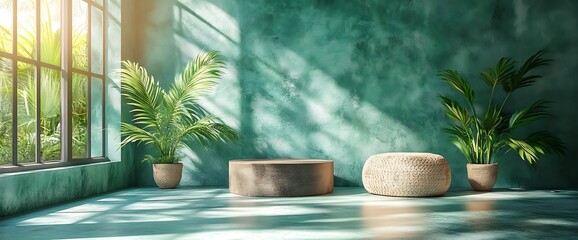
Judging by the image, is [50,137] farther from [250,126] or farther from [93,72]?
[250,126]

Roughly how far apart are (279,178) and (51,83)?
2389 millimetres

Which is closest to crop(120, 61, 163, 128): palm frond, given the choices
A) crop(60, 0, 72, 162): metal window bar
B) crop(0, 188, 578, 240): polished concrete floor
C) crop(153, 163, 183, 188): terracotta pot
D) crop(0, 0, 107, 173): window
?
crop(0, 0, 107, 173): window

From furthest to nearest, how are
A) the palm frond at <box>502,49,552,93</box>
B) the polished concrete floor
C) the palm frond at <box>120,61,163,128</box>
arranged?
the palm frond at <box>120,61,163,128</box> → the palm frond at <box>502,49,552,93</box> → the polished concrete floor

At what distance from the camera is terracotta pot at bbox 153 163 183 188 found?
6.45 metres

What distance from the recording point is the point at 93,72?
21.0 ft

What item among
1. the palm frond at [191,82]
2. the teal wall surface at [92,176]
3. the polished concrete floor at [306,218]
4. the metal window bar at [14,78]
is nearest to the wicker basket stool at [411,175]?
the polished concrete floor at [306,218]

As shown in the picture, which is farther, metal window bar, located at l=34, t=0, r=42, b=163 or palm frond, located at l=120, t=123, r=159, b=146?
palm frond, located at l=120, t=123, r=159, b=146

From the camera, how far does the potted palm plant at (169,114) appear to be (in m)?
6.43

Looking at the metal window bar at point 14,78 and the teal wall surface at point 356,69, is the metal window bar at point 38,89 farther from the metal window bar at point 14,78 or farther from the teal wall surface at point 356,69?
the teal wall surface at point 356,69

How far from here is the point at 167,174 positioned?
6465 millimetres

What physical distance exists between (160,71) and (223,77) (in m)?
0.81

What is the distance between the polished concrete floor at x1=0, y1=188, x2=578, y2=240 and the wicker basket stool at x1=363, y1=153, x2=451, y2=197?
179mm

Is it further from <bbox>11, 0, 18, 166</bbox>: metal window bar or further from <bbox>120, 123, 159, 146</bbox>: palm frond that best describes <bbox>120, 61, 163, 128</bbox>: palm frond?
<bbox>11, 0, 18, 166</bbox>: metal window bar

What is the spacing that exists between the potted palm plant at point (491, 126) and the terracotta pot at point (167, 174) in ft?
10.1
